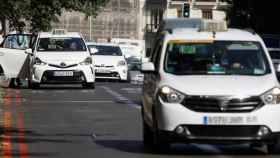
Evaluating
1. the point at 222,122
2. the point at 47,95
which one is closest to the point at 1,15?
the point at 47,95

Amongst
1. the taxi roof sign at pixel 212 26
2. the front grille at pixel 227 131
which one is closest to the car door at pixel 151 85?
the taxi roof sign at pixel 212 26

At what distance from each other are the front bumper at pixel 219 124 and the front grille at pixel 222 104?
61 mm

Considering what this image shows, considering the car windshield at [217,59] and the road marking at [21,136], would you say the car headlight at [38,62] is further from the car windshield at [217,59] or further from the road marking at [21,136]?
the car windshield at [217,59]

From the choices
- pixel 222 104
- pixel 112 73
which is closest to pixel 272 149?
pixel 222 104

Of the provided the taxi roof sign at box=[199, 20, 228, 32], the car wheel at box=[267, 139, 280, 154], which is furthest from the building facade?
the car wheel at box=[267, 139, 280, 154]

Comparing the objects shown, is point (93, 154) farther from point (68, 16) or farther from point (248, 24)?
point (68, 16)

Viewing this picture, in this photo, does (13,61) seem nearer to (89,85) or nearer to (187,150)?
(89,85)

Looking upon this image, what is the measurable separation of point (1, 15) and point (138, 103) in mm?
5484

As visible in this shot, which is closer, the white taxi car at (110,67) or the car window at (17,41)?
the car window at (17,41)

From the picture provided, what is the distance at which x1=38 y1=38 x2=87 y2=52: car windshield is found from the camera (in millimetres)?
34344

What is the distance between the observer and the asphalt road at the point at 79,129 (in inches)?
596

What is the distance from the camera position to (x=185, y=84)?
14375 mm

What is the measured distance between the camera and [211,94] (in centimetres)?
1412

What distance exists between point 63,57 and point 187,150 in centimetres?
1830
